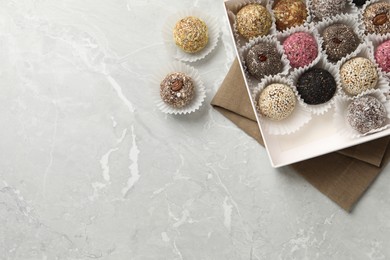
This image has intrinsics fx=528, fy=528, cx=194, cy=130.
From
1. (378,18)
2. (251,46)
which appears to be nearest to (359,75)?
(378,18)

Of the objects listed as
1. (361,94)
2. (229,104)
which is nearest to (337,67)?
(361,94)

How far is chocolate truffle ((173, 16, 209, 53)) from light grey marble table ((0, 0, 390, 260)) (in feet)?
0.24

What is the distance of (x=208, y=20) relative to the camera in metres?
1.79

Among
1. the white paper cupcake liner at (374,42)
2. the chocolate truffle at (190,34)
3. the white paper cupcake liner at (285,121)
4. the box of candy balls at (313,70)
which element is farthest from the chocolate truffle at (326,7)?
the chocolate truffle at (190,34)

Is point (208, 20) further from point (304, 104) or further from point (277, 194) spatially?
point (277, 194)

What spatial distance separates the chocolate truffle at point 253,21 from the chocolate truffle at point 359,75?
0.91 ft

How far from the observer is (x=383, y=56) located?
1606 mm

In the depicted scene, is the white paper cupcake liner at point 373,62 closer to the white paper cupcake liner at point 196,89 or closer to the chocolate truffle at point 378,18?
the chocolate truffle at point 378,18

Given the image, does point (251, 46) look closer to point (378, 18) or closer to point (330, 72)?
point (330, 72)

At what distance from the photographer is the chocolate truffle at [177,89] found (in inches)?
67.2

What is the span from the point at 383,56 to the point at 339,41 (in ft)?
0.46

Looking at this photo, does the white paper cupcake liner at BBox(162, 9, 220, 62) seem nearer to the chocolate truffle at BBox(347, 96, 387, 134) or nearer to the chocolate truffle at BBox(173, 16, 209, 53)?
the chocolate truffle at BBox(173, 16, 209, 53)

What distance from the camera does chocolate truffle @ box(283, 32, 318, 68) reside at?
5.33 feet

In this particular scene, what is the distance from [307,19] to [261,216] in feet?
2.16
